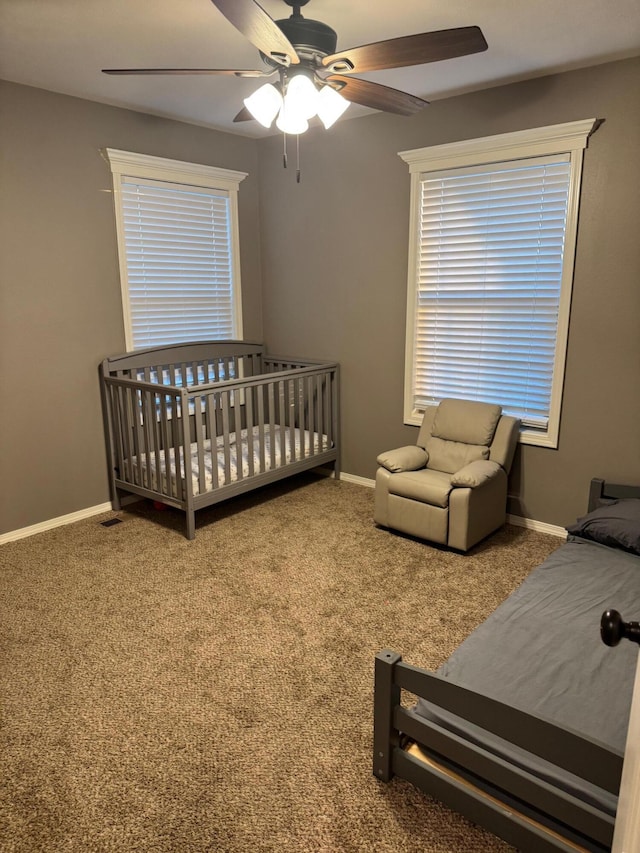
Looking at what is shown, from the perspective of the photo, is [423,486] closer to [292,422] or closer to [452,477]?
[452,477]

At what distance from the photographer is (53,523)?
3.70 metres

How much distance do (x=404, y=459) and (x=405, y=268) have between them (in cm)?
137

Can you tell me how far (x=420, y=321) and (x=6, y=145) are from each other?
8.92ft

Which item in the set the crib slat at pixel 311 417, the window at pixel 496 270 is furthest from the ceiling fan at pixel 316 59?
the crib slat at pixel 311 417

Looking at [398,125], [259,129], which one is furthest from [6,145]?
[398,125]

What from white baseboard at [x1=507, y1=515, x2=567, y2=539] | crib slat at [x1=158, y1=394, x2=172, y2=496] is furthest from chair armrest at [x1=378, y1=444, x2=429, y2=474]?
crib slat at [x1=158, y1=394, x2=172, y2=496]

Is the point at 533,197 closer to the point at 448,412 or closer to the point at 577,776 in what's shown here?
the point at 448,412

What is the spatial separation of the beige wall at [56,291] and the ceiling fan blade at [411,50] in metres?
2.13

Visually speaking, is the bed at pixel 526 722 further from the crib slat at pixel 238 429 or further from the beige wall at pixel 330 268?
the crib slat at pixel 238 429

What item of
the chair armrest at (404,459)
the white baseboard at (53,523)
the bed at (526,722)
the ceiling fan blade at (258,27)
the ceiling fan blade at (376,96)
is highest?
the ceiling fan blade at (376,96)

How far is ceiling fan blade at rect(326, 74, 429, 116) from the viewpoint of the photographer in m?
2.23

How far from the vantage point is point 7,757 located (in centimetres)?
189

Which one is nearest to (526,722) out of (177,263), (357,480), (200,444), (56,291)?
(200,444)

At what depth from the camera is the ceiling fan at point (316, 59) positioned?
1.74 meters
